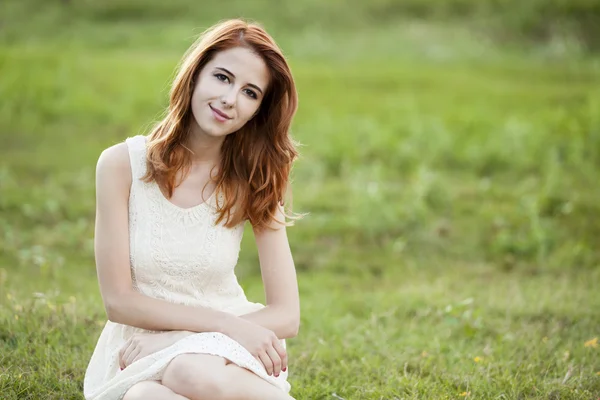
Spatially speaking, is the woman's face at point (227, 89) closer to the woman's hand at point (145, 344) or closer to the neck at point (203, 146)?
the neck at point (203, 146)

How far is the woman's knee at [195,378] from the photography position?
2.64 meters

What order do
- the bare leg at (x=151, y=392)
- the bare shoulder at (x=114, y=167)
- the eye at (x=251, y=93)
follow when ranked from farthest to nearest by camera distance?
the eye at (x=251, y=93) < the bare shoulder at (x=114, y=167) < the bare leg at (x=151, y=392)

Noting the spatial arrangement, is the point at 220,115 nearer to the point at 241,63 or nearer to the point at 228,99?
the point at 228,99

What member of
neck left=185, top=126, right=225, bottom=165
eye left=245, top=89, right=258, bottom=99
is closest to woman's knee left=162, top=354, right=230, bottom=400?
neck left=185, top=126, right=225, bottom=165

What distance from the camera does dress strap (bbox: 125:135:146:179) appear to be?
3.00 m

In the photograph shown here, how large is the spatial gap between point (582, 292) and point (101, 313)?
9.87 ft

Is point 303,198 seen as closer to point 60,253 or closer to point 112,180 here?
point 60,253

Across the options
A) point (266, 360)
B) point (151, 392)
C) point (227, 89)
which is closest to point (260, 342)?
point (266, 360)

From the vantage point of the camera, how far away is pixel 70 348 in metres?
3.76

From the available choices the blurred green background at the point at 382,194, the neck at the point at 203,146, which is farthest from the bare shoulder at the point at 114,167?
the blurred green background at the point at 382,194

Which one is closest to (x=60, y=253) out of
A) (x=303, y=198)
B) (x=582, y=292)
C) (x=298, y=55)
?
(x=303, y=198)

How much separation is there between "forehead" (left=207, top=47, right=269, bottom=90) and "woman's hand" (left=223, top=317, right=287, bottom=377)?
2.93 ft

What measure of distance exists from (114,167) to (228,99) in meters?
0.48

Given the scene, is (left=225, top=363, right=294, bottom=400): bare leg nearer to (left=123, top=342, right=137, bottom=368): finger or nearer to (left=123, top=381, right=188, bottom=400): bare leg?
(left=123, top=381, right=188, bottom=400): bare leg
